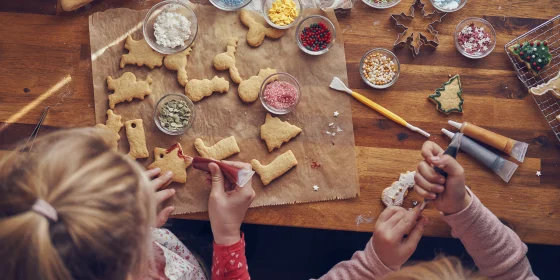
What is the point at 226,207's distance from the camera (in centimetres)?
151

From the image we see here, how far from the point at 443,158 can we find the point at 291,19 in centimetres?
73

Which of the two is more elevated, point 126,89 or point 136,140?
point 126,89

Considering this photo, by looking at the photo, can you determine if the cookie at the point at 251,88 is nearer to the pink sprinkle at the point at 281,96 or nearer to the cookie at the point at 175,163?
the pink sprinkle at the point at 281,96

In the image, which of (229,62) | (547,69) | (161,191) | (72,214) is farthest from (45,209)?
(547,69)

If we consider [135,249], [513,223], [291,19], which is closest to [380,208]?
[513,223]

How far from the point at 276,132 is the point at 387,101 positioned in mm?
424

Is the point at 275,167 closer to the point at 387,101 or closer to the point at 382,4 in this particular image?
the point at 387,101

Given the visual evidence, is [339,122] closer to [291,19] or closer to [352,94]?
[352,94]

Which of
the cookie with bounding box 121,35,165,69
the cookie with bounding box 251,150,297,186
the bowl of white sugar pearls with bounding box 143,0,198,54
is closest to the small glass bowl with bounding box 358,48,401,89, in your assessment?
the cookie with bounding box 251,150,297,186

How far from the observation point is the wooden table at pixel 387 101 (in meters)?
1.59

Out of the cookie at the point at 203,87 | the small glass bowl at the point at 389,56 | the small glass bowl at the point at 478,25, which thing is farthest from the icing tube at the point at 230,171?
the small glass bowl at the point at 478,25

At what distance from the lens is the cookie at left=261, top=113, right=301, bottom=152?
1586mm

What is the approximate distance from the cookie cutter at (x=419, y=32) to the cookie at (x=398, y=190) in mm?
455

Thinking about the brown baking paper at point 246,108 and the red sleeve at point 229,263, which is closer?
the red sleeve at point 229,263
